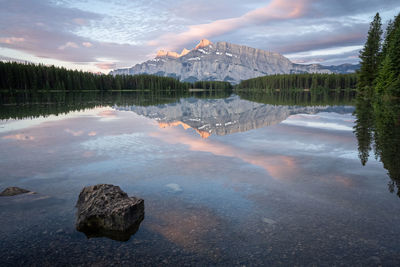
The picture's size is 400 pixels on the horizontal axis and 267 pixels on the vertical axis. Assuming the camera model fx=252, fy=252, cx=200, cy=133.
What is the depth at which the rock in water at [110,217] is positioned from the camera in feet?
22.5

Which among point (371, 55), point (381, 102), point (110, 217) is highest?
point (371, 55)

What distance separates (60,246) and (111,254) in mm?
1368

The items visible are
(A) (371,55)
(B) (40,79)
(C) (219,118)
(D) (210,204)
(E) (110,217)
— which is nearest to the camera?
(E) (110,217)

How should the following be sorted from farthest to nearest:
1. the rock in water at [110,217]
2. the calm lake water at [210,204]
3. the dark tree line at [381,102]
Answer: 1. the dark tree line at [381,102]
2. the rock in water at [110,217]
3. the calm lake water at [210,204]

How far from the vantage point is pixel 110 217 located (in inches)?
275

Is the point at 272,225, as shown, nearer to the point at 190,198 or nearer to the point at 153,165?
the point at 190,198

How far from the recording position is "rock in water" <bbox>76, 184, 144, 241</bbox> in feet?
22.5

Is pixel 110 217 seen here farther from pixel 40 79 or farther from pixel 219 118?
pixel 40 79

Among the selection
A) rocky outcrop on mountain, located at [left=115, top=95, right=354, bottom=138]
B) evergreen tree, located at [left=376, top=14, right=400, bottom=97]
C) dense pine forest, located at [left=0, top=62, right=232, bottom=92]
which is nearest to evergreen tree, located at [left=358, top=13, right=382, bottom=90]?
evergreen tree, located at [left=376, top=14, right=400, bottom=97]

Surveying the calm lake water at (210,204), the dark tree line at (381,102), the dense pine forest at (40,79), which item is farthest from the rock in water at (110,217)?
the dense pine forest at (40,79)

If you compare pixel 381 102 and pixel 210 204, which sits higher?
pixel 381 102

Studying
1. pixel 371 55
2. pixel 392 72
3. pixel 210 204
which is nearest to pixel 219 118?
pixel 210 204

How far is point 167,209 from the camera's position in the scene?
800cm

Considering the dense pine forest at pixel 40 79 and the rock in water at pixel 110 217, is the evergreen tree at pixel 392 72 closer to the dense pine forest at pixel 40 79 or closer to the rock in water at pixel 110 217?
the rock in water at pixel 110 217
